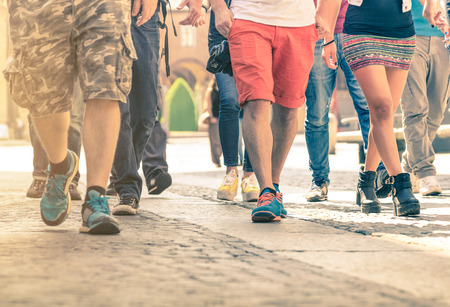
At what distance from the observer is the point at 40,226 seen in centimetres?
415

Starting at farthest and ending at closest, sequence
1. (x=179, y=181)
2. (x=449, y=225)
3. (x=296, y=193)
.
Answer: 1. (x=179, y=181)
2. (x=296, y=193)
3. (x=449, y=225)

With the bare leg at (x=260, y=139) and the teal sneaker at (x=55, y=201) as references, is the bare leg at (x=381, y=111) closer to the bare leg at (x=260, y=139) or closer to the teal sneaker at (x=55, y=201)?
the bare leg at (x=260, y=139)

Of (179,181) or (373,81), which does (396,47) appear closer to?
(373,81)

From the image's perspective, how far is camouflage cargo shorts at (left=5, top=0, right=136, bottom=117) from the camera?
388 centimetres

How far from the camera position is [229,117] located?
19.6ft

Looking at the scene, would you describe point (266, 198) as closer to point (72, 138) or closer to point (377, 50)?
point (377, 50)

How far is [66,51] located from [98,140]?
47 cm

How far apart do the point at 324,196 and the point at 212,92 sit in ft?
20.2

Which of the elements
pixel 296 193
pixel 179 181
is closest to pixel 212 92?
pixel 179 181

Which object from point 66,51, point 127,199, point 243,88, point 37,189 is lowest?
point 37,189

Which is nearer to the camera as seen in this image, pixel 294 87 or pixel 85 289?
pixel 85 289

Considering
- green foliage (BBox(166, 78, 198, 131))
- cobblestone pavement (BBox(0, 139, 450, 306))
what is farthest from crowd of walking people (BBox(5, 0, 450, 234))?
green foliage (BBox(166, 78, 198, 131))

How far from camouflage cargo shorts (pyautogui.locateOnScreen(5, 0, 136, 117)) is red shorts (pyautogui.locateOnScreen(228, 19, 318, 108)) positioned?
0.81 metres

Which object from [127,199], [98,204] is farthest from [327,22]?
[98,204]
